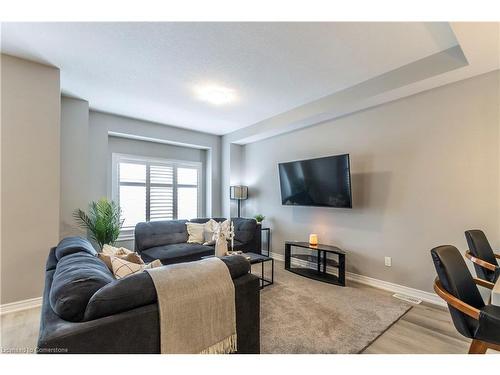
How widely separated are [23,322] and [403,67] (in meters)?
4.77

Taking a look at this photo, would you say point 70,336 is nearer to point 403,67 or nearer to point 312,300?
point 312,300

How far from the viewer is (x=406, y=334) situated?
2.13 metres

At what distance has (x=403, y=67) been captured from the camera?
263 cm

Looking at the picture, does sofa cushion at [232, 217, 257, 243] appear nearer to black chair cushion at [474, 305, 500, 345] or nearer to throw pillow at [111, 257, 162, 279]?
throw pillow at [111, 257, 162, 279]

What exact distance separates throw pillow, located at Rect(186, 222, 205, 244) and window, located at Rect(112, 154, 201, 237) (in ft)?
3.09

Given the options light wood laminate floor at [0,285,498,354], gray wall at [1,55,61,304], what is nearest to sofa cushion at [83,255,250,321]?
light wood laminate floor at [0,285,498,354]

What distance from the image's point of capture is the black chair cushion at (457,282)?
1.43 metres

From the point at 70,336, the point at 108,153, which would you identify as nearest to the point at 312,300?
the point at 70,336

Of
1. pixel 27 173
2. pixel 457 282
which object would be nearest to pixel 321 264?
pixel 457 282

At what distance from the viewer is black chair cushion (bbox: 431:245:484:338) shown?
4.70ft

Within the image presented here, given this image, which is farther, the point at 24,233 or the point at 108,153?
the point at 108,153

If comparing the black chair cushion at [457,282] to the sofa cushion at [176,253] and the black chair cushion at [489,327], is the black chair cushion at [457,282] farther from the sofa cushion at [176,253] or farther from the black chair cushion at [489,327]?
the sofa cushion at [176,253]

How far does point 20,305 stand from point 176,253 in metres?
1.76

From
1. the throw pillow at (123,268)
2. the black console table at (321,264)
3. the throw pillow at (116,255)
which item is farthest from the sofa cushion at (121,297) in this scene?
the black console table at (321,264)
